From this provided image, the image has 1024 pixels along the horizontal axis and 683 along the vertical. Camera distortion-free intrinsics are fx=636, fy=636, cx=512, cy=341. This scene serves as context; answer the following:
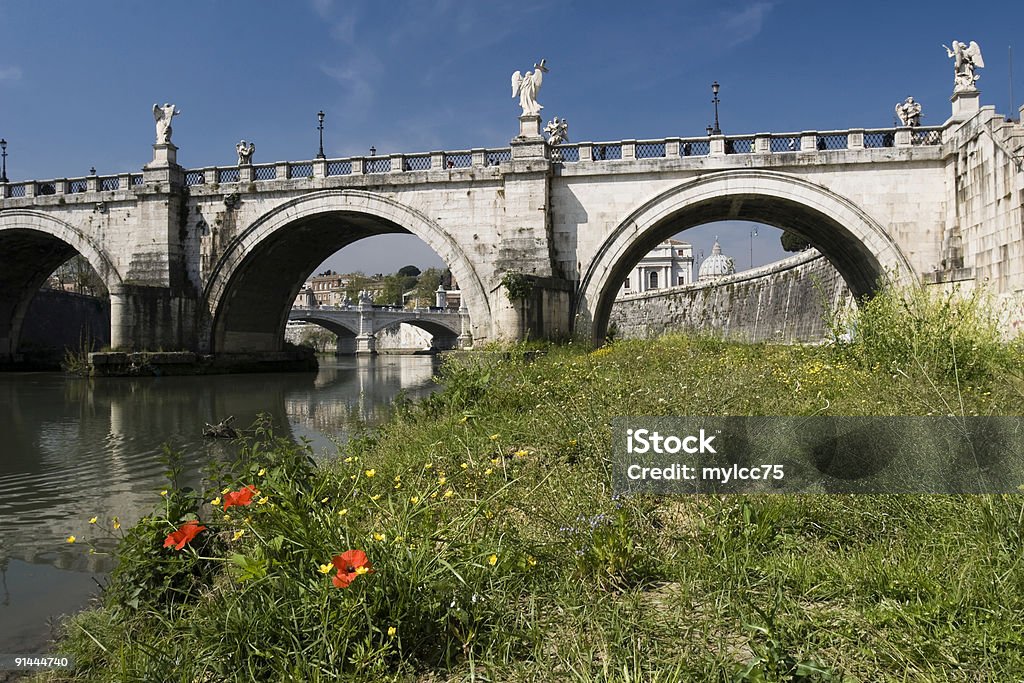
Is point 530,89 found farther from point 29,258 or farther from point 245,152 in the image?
point 29,258

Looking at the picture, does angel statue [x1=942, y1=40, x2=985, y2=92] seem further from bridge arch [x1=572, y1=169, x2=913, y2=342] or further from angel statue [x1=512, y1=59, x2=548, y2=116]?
angel statue [x1=512, y1=59, x2=548, y2=116]

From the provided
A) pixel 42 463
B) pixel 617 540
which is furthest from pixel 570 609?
pixel 42 463

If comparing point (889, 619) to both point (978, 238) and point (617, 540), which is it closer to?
point (617, 540)

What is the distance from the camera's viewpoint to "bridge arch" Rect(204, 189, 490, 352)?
19859mm

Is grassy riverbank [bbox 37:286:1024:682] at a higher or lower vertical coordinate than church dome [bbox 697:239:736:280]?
lower

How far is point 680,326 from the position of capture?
37875 mm

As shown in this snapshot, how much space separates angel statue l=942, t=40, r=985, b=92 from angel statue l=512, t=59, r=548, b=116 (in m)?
10.8

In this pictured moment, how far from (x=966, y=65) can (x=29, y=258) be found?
34.5 meters

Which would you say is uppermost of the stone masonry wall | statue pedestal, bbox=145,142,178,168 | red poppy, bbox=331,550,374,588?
statue pedestal, bbox=145,142,178,168

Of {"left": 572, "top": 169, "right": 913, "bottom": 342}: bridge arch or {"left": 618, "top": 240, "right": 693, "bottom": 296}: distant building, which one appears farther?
{"left": 618, "top": 240, "right": 693, "bottom": 296}: distant building

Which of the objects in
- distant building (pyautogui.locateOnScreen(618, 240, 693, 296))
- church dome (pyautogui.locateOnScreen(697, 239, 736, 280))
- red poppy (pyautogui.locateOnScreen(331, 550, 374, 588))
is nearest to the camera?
red poppy (pyautogui.locateOnScreen(331, 550, 374, 588))

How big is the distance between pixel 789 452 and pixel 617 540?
0.90m

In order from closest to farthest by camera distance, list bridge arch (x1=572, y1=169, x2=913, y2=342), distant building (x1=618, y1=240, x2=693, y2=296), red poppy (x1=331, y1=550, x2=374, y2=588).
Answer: red poppy (x1=331, y1=550, x2=374, y2=588), bridge arch (x1=572, y1=169, x2=913, y2=342), distant building (x1=618, y1=240, x2=693, y2=296)

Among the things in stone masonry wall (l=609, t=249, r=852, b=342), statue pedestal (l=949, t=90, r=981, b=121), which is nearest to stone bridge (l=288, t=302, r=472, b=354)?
stone masonry wall (l=609, t=249, r=852, b=342)
